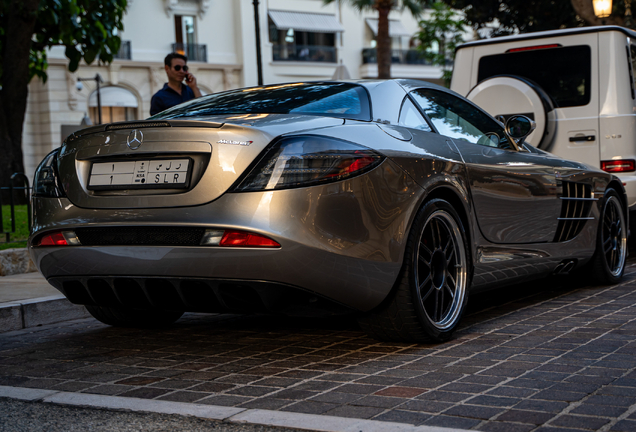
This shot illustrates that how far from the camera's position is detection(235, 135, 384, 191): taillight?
3623 millimetres

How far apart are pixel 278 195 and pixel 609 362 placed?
1665mm

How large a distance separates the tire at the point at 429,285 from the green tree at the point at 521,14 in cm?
1675

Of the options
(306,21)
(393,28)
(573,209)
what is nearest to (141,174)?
(573,209)

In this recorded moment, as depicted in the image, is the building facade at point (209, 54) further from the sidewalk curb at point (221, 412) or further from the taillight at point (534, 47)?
the sidewalk curb at point (221, 412)

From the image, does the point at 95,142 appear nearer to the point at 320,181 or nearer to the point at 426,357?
the point at 320,181

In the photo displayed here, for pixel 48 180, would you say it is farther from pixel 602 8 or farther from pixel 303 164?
pixel 602 8

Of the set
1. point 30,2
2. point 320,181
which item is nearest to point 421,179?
point 320,181

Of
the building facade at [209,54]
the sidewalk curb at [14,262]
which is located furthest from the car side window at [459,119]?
the building facade at [209,54]

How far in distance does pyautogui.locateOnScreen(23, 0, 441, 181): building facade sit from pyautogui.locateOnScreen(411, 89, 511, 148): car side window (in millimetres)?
27513

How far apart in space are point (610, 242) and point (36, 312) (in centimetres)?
429

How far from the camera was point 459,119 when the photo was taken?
5055 mm

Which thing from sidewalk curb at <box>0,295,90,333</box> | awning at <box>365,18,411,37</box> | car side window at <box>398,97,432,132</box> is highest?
awning at <box>365,18,411,37</box>

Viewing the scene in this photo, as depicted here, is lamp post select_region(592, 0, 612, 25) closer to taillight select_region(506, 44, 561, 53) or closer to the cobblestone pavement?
taillight select_region(506, 44, 561, 53)

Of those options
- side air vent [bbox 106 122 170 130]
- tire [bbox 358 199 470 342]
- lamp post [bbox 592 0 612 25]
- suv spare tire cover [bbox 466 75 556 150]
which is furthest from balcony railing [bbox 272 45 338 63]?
side air vent [bbox 106 122 170 130]
